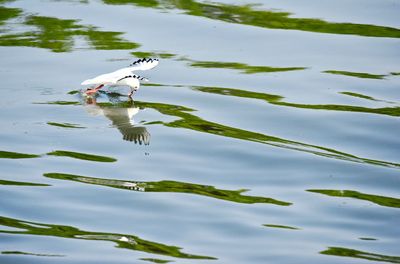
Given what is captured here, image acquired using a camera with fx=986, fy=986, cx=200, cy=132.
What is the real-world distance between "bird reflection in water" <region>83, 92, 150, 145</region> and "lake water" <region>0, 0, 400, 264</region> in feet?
0.09

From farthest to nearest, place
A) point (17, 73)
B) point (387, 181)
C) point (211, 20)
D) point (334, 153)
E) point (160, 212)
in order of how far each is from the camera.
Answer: point (211, 20)
point (17, 73)
point (334, 153)
point (387, 181)
point (160, 212)

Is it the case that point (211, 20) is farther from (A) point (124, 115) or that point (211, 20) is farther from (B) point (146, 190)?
(B) point (146, 190)

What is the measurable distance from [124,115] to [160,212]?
2503mm

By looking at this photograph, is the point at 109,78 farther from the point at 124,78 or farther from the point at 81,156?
the point at 81,156

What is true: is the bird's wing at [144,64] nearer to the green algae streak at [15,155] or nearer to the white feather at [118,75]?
the white feather at [118,75]

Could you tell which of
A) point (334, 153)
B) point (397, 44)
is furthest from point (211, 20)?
point (334, 153)

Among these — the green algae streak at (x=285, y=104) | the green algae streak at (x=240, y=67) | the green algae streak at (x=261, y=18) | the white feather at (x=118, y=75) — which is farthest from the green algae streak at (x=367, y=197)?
the green algae streak at (x=261, y=18)

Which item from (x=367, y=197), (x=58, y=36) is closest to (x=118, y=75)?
(x=58, y=36)

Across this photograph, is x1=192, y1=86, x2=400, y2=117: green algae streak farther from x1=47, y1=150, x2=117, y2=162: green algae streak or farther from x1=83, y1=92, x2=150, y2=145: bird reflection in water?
x1=47, y1=150, x2=117, y2=162: green algae streak

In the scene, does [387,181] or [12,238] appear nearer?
[12,238]

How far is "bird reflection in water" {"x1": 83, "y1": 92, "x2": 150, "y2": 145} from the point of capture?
10.1 metres

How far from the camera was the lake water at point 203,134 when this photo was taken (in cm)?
801

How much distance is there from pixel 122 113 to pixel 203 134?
1.12m

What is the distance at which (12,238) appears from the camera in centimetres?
791
